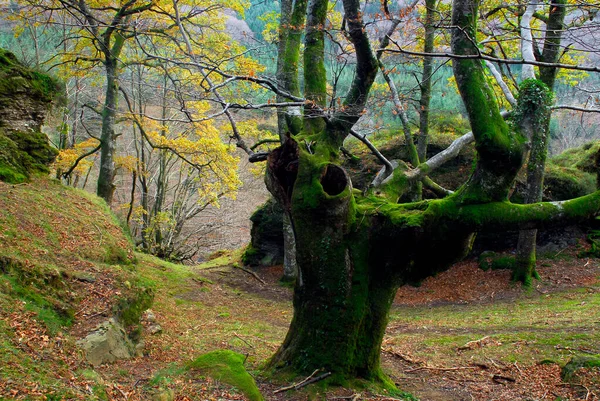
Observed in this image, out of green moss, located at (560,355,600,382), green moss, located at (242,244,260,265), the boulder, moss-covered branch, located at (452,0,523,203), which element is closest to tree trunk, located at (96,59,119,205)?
green moss, located at (242,244,260,265)

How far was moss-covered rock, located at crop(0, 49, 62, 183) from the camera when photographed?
843 centimetres

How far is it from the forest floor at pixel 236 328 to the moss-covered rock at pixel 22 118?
1.80 feet

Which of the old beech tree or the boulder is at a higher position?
the old beech tree

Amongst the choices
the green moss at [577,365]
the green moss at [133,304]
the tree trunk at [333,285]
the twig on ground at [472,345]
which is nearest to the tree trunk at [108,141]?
the green moss at [133,304]

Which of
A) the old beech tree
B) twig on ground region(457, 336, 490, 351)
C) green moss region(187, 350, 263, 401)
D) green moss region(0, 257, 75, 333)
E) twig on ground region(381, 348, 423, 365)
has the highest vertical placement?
the old beech tree

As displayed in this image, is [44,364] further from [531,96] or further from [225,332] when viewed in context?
[531,96]

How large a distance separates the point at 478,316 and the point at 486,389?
174 inches

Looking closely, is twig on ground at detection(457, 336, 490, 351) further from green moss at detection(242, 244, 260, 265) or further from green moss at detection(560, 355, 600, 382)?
green moss at detection(242, 244, 260, 265)

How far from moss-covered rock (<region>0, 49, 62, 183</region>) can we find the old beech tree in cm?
585

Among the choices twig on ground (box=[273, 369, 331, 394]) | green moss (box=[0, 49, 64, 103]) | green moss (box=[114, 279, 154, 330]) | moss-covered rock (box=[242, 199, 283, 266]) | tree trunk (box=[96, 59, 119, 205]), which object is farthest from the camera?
moss-covered rock (box=[242, 199, 283, 266])

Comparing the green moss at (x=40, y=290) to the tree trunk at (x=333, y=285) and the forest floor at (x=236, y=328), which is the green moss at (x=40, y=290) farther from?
the tree trunk at (x=333, y=285)

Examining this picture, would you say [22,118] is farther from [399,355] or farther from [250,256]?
[250,256]

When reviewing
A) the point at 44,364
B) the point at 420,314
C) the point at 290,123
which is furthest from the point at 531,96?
the point at 420,314

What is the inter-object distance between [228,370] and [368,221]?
2.34m
